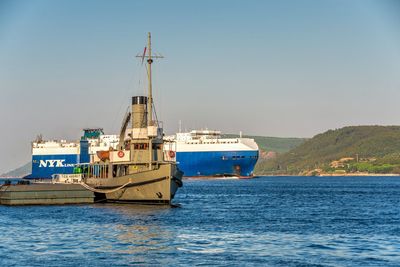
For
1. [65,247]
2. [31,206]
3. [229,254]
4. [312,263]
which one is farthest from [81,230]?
[31,206]

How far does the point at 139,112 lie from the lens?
226 feet

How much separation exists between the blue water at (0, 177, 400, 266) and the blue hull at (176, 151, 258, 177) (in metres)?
114

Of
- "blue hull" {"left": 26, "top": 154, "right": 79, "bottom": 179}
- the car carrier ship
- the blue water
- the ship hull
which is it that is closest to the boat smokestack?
the ship hull

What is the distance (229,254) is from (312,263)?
4748mm

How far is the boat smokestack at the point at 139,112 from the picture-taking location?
225ft

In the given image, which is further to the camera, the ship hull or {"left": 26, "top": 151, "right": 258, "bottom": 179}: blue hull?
{"left": 26, "top": 151, "right": 258, "bottom": 179}: blue hull

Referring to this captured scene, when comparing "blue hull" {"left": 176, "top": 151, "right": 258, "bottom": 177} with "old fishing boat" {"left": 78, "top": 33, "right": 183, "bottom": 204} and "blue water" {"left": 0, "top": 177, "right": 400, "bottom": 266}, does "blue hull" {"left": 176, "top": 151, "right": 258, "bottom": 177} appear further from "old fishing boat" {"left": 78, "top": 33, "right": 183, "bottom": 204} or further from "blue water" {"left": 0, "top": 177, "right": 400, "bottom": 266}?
"blue water" {"left": 0, "top": 177, "right": 400, "bottom": 266}

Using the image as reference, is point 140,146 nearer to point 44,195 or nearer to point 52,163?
point 44,195

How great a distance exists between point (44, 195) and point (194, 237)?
3083cm

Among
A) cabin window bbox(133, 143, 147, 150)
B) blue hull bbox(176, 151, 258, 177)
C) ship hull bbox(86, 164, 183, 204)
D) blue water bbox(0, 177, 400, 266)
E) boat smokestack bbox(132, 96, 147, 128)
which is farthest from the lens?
blue hull bbox(176, 151, 258, 177)

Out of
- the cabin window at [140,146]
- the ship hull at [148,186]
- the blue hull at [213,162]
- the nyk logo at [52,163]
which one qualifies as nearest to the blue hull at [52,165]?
the nyk logo at [52,163]

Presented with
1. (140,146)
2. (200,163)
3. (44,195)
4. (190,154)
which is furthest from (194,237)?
(200,163)

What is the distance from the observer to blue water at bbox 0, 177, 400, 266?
35125mm

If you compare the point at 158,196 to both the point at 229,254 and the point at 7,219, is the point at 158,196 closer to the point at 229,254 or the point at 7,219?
the point at 7,219
